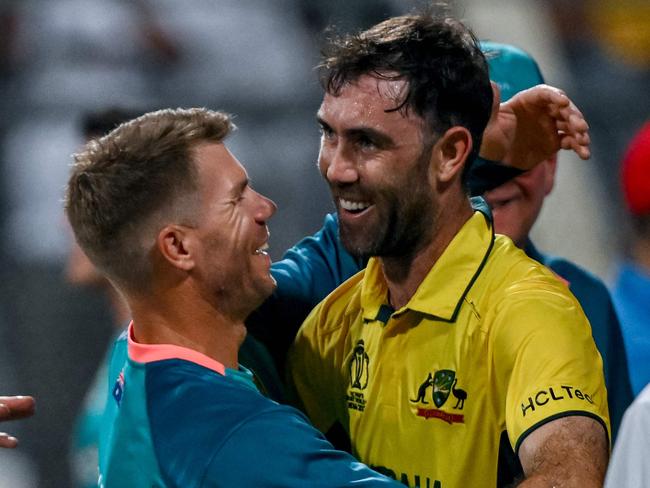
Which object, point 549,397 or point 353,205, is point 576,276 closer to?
point 353,205

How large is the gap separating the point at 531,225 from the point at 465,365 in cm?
85

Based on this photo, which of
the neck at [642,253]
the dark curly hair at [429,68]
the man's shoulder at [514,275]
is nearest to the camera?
the man's shoulder at [514,275]

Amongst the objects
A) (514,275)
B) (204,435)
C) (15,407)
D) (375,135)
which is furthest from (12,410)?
(514,275)

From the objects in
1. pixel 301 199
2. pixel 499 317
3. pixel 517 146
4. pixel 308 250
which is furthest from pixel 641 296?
pixel 301 199

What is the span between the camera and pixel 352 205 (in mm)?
2312

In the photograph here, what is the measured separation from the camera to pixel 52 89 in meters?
5.77

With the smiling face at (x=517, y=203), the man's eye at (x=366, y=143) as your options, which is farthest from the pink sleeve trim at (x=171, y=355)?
the smiling face at (x=517, y=203)

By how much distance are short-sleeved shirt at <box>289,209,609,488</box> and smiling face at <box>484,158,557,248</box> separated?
544mm

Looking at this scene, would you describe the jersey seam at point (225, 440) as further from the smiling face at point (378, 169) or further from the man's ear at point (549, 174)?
the man's ear at point (549, 174)

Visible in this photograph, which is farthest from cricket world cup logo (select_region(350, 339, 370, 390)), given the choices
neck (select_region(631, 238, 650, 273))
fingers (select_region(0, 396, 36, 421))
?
neck (select_region(631, 238, 650, 273))

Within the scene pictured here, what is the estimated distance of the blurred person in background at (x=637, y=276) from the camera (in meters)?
3.06

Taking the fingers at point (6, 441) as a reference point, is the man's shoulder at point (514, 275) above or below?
above

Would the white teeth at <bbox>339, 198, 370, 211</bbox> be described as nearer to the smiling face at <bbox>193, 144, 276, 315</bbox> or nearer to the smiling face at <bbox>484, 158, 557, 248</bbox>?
the smiling face at <bbox>193, 144, 276, 315</bbox>

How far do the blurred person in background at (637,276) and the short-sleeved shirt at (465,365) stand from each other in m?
0.86
